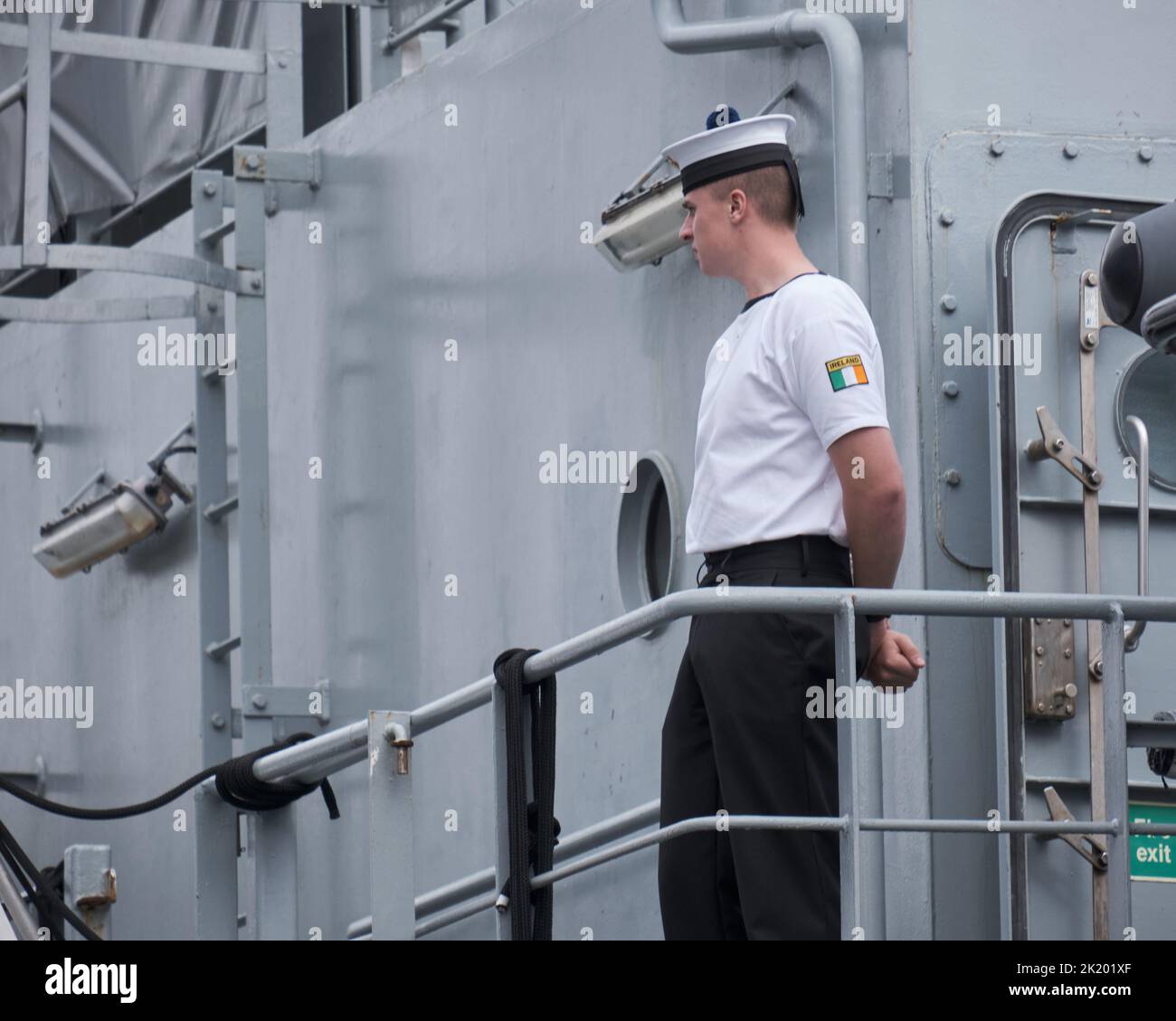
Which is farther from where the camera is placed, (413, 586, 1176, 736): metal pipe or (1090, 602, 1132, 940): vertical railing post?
(1090, 602, 1132, 940): vertical railing post

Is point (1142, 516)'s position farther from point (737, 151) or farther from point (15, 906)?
point (15, 906)

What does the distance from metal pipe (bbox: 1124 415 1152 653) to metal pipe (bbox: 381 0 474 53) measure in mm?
3278

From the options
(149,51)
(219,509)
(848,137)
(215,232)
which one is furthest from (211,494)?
(848,137)

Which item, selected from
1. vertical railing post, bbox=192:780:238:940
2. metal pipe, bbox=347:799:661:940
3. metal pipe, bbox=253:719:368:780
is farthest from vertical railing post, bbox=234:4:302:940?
metal pipe, bbox=253:719:368:780

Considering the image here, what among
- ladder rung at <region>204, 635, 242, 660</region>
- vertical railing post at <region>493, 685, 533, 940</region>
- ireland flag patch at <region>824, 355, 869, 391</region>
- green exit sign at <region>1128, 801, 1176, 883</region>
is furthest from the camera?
ladder rung at <region>204, 635, 242, 660</region>

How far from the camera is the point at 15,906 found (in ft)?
17.8

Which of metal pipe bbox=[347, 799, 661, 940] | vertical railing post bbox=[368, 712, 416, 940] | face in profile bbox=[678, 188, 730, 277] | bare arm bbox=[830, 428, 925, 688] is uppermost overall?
face in profile bbox=[678, 188, 730, 277]

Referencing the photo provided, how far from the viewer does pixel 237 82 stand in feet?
28.6

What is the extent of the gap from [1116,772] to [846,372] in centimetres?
83

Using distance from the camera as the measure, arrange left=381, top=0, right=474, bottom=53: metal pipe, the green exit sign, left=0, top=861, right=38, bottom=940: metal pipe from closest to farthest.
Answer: the green exit sign < left=0, top=861, right=38, bottom=940: metal pipe < left=381, top=0, right=474, bottom=53: metal pipe

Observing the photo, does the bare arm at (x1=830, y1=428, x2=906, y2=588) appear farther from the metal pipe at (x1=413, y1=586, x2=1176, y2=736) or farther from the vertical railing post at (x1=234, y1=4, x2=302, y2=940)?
the vertical railing post at (x1=234, y1=4, x2=302, y2=940)

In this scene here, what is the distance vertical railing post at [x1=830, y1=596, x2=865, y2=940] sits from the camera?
11.2 ft

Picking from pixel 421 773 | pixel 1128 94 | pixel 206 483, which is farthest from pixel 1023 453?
pixel 206 483

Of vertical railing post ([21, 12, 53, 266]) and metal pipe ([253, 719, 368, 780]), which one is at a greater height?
vertical railing post ([21, 12, 53, 266])
